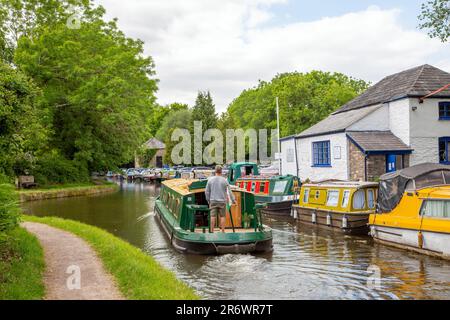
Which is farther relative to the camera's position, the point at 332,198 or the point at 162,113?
the point at 162,113

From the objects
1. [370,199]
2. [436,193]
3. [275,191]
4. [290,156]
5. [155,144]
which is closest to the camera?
[436,193]

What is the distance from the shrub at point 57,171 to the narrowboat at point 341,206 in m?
23.3

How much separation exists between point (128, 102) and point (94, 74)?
385cm

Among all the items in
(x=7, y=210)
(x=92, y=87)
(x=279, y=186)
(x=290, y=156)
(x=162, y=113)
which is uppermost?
(x=162, y=113)

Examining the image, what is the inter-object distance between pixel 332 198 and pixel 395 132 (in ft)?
29.4

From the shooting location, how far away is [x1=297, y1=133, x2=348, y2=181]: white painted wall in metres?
24.7

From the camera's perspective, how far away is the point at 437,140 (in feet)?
79.2

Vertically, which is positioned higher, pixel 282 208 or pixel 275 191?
pixel 275 191

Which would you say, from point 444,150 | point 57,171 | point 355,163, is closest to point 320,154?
point 355,163

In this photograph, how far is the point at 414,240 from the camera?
13.1 meters

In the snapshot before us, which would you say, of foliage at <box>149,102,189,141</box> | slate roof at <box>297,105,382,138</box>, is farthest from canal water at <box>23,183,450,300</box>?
foliage at <box>149,102,189,141</box>

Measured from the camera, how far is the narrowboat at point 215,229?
12.7m

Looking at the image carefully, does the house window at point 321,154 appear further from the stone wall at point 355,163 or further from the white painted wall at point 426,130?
the white painted wall at point 426,130

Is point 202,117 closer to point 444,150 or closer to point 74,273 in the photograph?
point 444,150
